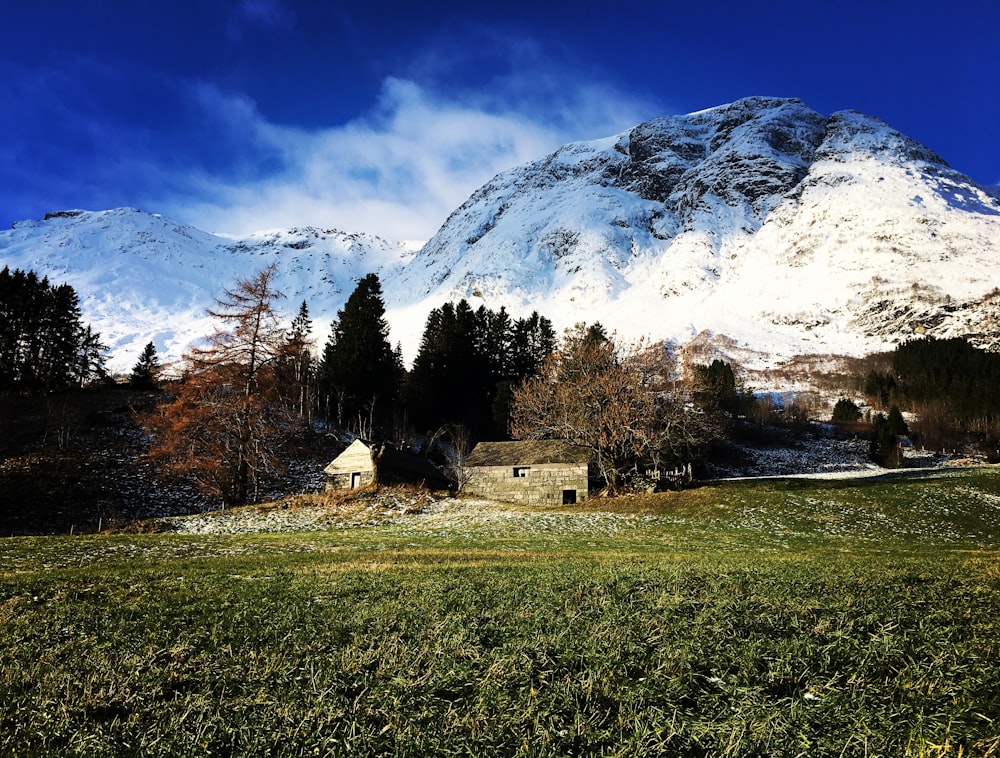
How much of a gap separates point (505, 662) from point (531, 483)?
3727 cm

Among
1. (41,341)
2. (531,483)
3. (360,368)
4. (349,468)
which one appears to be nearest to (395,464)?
(349,468)

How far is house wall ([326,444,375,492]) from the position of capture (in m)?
41.2

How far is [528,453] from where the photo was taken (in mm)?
43156

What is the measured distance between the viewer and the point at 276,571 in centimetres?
1159

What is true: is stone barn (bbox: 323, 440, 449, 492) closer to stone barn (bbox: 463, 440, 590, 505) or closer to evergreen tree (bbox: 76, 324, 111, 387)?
stone barn (bbox: 463, 440, 590, 505)

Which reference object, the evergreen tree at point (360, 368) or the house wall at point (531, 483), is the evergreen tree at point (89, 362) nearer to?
the evergreen tree at point (360, 368)

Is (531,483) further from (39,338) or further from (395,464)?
(39,338)

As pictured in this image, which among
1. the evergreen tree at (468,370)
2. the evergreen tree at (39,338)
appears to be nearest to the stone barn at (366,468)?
the evergreen tree at (468,370)

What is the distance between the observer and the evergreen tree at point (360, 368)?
60.3 m

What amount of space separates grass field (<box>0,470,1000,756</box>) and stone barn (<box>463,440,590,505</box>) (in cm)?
2951

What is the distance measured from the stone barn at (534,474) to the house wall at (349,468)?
25.8ft

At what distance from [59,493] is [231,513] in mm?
12897

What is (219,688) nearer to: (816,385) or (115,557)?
(115,557)

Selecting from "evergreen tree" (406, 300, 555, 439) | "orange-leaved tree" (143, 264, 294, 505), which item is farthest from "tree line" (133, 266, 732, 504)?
"evergreen tree" (406, 300, 555, 439)
